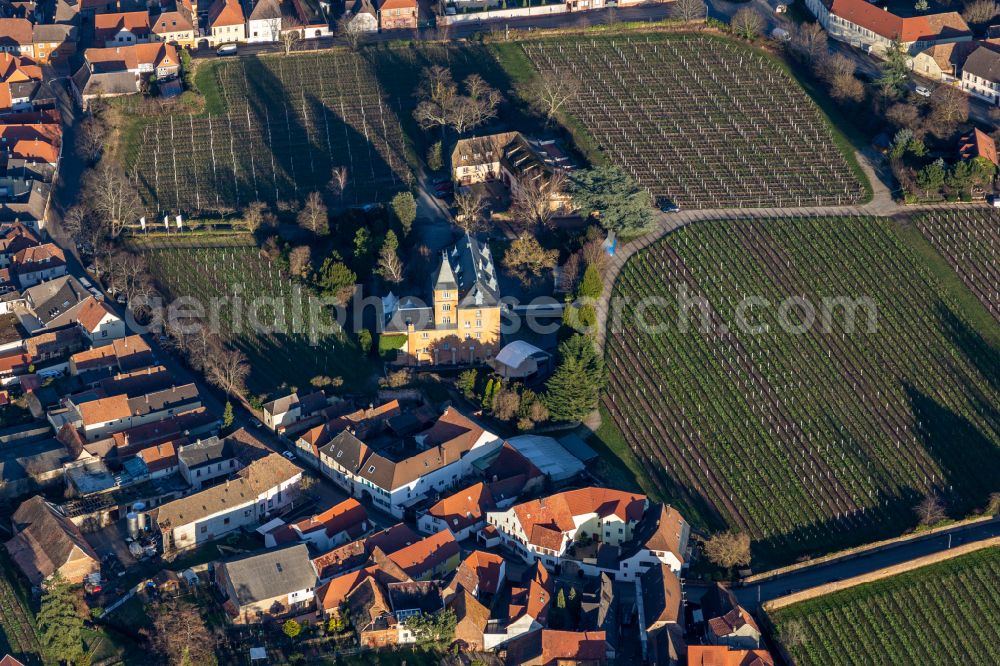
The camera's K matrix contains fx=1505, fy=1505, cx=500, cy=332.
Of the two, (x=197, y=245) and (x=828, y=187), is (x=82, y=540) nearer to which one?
(x=197, y=245)

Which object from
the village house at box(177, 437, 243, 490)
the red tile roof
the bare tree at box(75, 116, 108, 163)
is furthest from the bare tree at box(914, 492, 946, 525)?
the bare tree at box(75, 116, 108, 163)

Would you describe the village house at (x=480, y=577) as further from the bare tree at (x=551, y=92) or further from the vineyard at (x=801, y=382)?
the bare tree at (x=551, y=92)

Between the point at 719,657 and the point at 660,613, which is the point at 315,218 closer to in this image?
the point at 660,613

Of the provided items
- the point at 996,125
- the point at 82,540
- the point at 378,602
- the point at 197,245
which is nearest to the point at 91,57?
the point at 197,245

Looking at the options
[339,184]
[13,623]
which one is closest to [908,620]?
[13,623]

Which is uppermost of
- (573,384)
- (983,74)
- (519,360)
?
(983,74)

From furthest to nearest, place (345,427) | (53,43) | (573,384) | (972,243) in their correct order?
(53,43)
(972,243)
(573,384)
(345,427)
